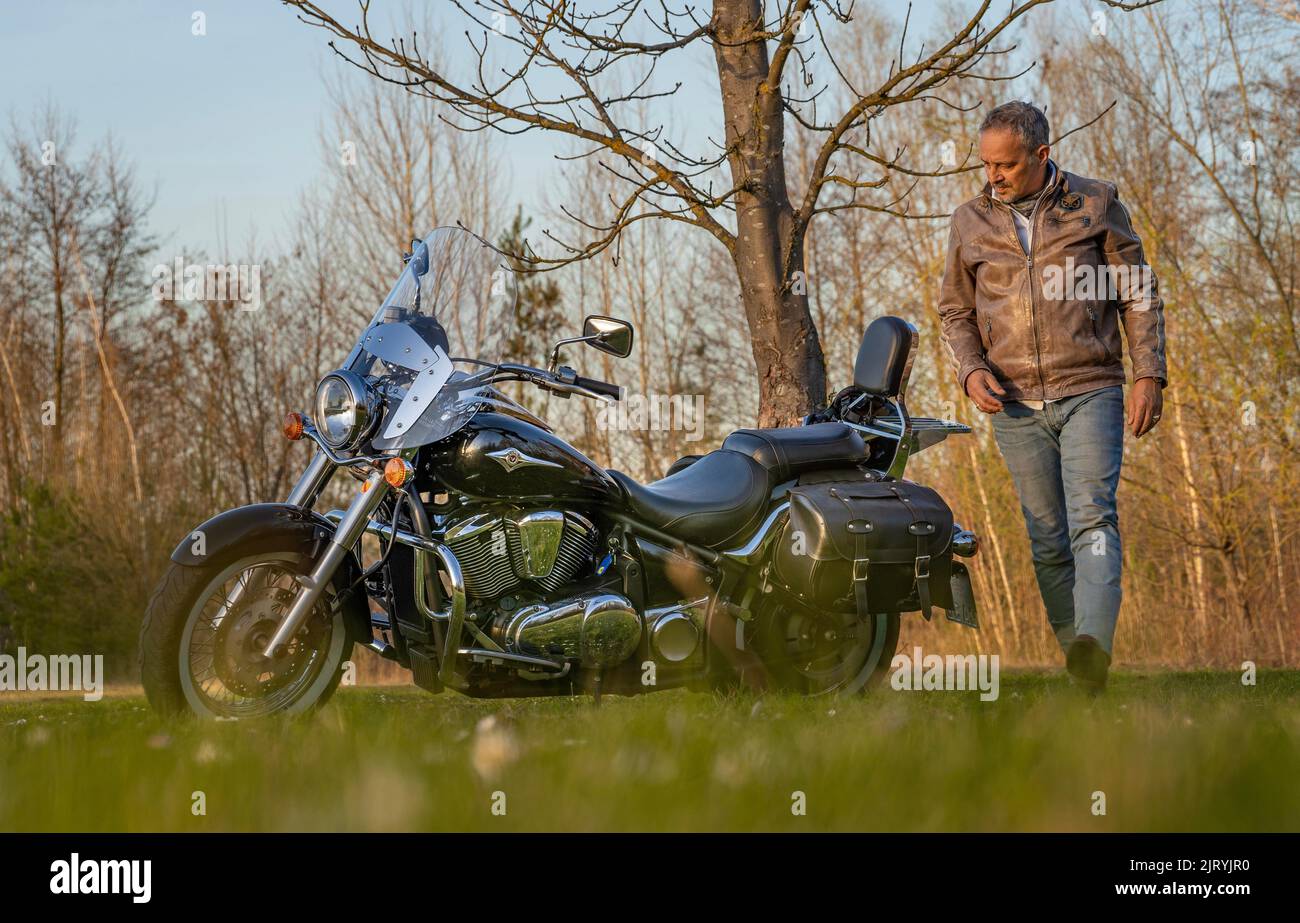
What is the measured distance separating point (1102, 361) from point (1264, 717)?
5.22ft

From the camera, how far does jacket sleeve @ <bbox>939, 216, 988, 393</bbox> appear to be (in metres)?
5.03

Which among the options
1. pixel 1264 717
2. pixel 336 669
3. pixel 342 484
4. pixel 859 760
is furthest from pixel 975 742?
pixel 342 484

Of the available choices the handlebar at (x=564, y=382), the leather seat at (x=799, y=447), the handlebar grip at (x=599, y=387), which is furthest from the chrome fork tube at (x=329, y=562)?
the leather seat at (x=799, y=447)

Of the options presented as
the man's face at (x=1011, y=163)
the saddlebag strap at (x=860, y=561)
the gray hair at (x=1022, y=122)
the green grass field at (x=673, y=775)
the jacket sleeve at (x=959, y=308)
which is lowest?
the green grass field at (x=673, y=775)

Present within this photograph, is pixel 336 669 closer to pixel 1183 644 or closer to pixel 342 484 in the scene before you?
pixel 1183 644

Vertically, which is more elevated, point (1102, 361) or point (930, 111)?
point (930, 111)

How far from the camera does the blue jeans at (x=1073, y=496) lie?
4492mm

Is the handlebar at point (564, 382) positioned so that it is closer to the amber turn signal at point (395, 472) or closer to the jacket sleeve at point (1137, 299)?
the amber turn signal at point (395, 472)

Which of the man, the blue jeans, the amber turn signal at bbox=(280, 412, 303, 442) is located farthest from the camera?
the man

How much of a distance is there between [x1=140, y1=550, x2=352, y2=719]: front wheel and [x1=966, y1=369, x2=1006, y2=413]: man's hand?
95.8 inches

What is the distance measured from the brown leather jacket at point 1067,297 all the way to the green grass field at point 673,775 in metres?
1.52

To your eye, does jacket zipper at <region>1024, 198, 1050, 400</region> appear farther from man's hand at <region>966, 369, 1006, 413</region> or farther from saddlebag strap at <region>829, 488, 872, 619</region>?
saddlebag strap at <region>829, 488, 872, 619</region>

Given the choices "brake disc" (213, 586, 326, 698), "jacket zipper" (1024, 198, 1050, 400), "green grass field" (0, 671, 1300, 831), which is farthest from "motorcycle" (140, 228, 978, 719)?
"jacket zipper" (1024, 198, 1050, 400)
